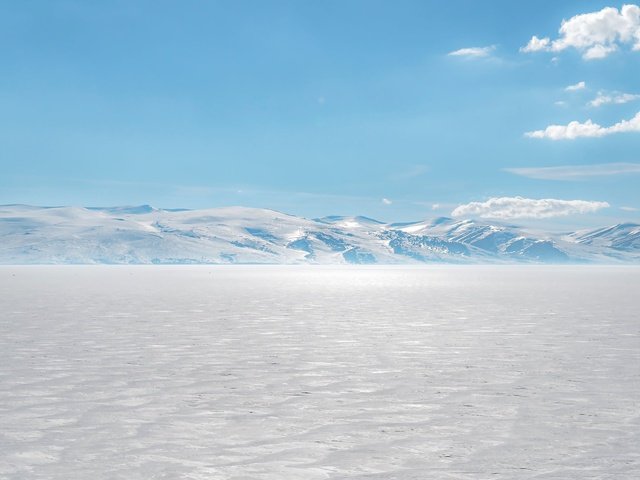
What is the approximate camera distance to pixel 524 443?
1284cm

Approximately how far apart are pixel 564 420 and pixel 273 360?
440 inches

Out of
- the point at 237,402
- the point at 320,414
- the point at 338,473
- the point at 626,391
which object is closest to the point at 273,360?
the point at 237,402

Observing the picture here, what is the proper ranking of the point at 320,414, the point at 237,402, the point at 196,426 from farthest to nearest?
the point at 237,402 → the point at 320,414 → the point at 196,426

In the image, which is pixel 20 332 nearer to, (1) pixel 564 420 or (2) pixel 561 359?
(2) pixel 561 359

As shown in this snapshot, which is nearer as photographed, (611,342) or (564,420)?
(564,420)

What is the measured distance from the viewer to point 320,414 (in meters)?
15.3

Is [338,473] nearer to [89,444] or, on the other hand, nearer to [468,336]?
[89,444]

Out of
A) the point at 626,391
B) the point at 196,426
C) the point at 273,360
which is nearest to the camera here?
the point at 196,426

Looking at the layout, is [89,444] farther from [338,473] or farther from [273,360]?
Result: [273,360]

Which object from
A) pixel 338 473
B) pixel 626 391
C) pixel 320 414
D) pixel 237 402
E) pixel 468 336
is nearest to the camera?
pixel 338 473

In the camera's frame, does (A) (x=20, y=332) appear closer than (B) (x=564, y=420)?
No

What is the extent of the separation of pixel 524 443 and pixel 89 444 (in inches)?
295

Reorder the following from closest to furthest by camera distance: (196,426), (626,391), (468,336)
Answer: (196,426) → (626,391) → (468,336)

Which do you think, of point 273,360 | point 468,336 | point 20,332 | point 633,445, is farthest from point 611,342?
point 20,332
